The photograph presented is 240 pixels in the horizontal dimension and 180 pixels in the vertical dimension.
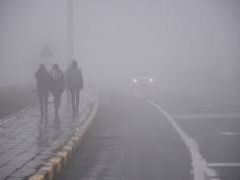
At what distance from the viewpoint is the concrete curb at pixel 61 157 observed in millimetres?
9234

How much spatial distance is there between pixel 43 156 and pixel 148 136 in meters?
4.80

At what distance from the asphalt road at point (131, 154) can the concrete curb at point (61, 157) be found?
0.48ft

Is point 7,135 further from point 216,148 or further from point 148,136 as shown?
point 216,148

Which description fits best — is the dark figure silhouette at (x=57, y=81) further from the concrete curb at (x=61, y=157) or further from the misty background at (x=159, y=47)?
Result: the misty background at (x=159, y=47)

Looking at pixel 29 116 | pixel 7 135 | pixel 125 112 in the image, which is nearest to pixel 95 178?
pixel 7 135

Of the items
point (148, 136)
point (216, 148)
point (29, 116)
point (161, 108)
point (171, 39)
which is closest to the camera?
point (216, 148)

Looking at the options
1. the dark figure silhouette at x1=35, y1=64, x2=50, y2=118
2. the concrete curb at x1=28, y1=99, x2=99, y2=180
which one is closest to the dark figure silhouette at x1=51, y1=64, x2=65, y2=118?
the dark figure silhouette at x1=35, y1=64, x2=50, y2=118

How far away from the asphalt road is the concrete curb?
15 centimetres

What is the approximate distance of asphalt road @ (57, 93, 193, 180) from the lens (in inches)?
397

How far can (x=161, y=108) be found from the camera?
2456cm

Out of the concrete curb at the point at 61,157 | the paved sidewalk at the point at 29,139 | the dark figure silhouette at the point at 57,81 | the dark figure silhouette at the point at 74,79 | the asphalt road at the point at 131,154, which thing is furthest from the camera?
the dark figure silhouette at the point at 74,79

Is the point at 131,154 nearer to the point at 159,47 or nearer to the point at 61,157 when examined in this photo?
the point at 61,157

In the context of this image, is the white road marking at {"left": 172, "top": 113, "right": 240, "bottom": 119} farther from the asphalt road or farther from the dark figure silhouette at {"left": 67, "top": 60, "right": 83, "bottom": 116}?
the dark figure silhouette at {"left": 67, "top": 60, "right": 83, "bottom": 116}

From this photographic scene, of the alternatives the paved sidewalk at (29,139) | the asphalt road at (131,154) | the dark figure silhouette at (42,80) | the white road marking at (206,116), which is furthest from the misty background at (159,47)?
the asphalt road at (131,154)
